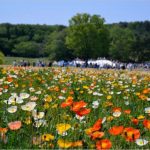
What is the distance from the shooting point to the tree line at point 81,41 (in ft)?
280

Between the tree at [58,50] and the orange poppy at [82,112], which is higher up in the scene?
the orange poppy at [82,112]

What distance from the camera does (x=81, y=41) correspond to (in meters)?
84.8

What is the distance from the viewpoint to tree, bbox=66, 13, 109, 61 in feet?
277

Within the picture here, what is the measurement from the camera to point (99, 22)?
89500 millimetres

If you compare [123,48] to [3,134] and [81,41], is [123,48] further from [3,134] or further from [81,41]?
[3,134]

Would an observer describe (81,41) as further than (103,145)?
Yes

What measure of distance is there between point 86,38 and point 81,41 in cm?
131

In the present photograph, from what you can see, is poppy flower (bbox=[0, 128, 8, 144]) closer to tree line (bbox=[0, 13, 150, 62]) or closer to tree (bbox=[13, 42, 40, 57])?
tree line (bbox=[0, 13, 150, 62])

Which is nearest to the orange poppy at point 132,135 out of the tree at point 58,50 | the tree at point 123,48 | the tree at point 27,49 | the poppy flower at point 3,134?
the poppy flower at point 3,134

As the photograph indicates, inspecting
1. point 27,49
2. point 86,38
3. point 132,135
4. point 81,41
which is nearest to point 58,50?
point 27,49

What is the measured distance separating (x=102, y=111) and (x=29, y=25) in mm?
144151

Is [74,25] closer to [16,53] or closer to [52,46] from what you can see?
[52,46]

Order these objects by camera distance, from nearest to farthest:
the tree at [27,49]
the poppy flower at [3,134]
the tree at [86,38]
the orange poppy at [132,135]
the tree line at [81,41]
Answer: the orange poppy at [132,135] → the poppy flower at [3,134] → the tree at [86,38] → the tree line at [81,41] → the tree at [27,49]

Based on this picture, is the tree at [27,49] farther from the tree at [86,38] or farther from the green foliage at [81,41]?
the tree at [86,38]
